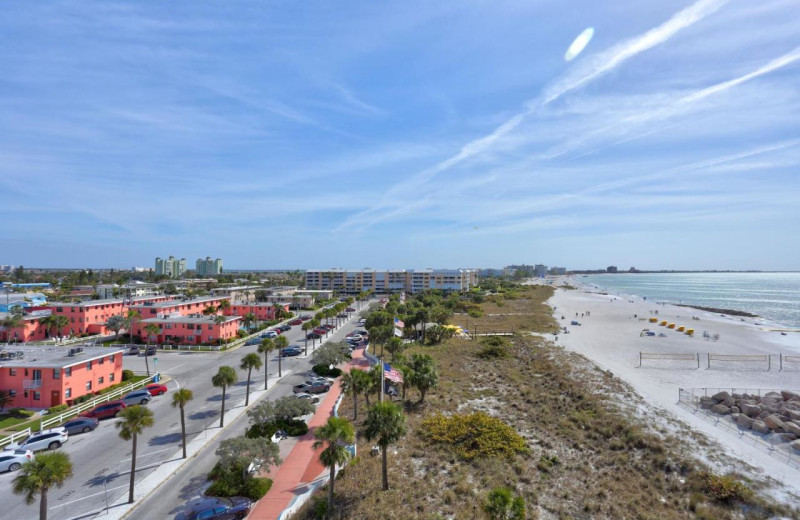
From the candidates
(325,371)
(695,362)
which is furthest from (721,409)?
(325,371)

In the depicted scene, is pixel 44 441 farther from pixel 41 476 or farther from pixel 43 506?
pixel 41 476

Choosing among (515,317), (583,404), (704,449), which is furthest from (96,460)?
(515,317)

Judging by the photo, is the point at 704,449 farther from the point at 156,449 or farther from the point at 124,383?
the point at 124,383

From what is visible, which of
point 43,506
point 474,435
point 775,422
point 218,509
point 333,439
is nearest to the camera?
point 43,506

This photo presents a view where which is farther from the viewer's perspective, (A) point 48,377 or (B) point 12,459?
(A) point 48,377

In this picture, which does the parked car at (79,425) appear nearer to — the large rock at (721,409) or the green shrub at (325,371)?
the green shrub at (325,371)

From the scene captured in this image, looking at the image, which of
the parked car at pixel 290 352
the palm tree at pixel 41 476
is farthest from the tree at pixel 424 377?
the parked car at pixel 290 352
